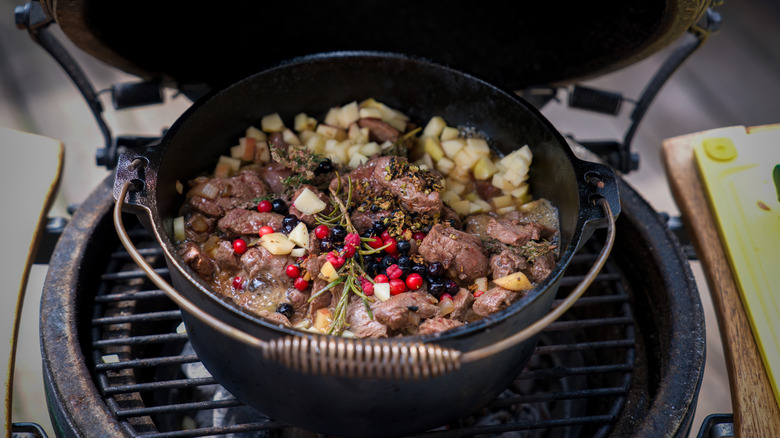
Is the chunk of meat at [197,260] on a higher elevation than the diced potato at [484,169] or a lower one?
lower

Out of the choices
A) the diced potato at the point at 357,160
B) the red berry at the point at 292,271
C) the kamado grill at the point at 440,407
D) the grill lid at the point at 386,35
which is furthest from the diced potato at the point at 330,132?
the red berry at the point at 292,271

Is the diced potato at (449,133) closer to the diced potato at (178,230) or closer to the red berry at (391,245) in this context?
the red berry at (391,245)

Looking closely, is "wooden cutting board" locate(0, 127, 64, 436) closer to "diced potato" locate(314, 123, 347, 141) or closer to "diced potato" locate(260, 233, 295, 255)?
"diced potato" locate(260, 233, 295, 255)

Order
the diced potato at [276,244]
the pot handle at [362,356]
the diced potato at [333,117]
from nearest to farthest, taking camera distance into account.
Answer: the pot handle at [362,356] < the diced potato at [276,244] < the diced potato at [333,117]

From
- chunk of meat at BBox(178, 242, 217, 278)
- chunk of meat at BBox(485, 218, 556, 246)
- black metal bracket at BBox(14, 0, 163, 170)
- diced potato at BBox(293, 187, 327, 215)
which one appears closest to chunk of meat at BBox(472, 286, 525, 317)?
chunk of meat at BBox(485, 218, 556, 246)

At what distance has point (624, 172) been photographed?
273cm

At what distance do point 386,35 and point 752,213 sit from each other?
1.63 meters

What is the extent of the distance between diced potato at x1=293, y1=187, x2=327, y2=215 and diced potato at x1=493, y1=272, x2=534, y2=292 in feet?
1.99

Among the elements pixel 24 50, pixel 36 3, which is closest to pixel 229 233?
pixel 36 3

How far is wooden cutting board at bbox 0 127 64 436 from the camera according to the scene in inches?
78.2

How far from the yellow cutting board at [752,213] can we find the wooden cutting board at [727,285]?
0.03 ft

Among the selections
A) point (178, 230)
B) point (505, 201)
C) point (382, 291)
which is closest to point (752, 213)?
point (505, 201)

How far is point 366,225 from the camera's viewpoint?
198cm

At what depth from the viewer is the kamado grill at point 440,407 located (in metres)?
1.92
